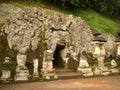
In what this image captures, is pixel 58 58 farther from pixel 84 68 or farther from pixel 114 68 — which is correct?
pixel 114 68

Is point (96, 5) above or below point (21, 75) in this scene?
above

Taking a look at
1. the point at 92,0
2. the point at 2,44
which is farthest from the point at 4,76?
the point at 92,0

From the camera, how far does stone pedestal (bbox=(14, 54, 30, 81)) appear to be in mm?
17844

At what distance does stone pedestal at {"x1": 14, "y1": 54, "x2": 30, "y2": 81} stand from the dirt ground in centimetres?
75

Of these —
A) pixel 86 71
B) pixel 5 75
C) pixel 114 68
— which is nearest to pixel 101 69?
pixel 86 71

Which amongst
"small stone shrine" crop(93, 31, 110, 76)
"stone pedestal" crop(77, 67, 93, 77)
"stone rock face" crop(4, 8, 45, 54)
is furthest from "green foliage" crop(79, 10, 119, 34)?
"stone rock face" crop(4, 8, 45, 54)

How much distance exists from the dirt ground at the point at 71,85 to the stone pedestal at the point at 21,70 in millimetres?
751

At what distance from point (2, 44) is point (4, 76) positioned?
10.2 ft

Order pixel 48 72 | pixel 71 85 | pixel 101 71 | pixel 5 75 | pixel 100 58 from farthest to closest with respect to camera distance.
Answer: pixel 100 58, pixel 101 71, pixel 48 72, pixel 5 75, pixel 71 85

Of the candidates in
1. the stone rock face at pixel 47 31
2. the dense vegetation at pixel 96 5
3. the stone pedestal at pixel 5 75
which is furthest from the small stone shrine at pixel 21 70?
the dense vegetation at pixel 96 5

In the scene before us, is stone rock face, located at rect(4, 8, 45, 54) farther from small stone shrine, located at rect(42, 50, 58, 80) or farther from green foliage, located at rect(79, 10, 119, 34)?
green foliage, located at rect(79, 10, 119, 34)

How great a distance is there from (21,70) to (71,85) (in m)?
3.32

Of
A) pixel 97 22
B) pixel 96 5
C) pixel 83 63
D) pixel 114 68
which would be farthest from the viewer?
pixel 96 5

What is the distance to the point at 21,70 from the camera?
1806 cm
